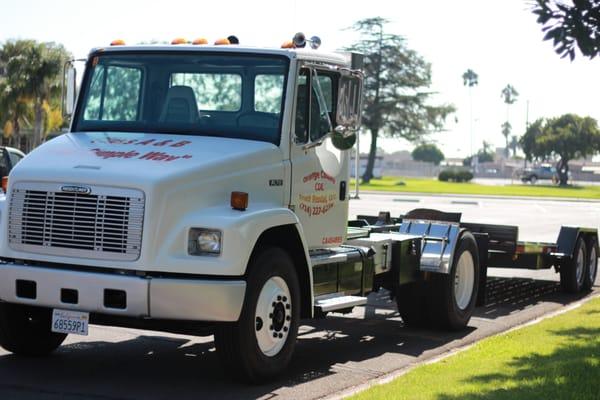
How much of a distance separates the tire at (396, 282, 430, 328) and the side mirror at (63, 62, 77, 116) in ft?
13.3

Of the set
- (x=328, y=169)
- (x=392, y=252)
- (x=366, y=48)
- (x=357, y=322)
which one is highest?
(x=366, y=48)

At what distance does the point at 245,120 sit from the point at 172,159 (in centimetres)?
100

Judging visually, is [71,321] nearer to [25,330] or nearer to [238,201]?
[25,330]

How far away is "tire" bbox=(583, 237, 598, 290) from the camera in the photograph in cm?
1476

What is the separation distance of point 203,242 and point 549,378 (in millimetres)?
2707

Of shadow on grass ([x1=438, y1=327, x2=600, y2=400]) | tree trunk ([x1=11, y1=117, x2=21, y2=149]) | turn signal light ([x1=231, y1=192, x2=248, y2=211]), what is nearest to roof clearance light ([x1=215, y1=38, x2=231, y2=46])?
turn signal light ([x1=231, y1=192, x2=248, y2=211])

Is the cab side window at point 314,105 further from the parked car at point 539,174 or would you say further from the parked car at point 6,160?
the parked car at point 539,174

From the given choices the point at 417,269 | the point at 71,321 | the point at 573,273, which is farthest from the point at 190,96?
the point at 573,273

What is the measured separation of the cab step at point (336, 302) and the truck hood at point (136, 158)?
124 cm

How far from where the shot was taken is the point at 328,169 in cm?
916

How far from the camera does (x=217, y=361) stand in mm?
8977

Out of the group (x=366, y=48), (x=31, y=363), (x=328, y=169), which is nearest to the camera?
(x=31, y=363)

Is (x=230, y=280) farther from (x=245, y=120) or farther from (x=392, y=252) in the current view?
(x=392, y=252)

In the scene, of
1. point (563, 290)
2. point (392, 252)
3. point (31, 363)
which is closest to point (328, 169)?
point (392, 252)
